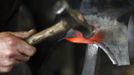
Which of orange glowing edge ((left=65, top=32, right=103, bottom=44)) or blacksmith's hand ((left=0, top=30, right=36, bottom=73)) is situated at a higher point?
blacksmith's hand ((left=0, top=30, right=36, bottom=73))

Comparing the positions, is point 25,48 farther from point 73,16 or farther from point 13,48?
point 73,16

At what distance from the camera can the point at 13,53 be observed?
679 millimetres

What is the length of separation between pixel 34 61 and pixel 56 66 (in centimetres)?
7

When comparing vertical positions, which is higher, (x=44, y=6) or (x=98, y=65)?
(x=44, y=6)

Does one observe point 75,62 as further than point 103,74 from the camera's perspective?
Yes

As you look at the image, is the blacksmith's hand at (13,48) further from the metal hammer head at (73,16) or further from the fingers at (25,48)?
the metal hammer head at (73,16)

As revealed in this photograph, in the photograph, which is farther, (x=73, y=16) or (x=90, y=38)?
(x=90, y=38)

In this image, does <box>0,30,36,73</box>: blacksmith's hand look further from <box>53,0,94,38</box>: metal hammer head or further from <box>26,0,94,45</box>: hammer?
<box>53,0,94,38</box>: metal hammer head

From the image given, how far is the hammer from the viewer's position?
0.59 m

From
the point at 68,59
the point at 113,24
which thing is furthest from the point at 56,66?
the point at 113,24

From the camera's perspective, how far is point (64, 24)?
63 cm

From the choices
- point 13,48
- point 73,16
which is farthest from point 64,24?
point 13,48

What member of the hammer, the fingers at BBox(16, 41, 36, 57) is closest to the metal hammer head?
the hammer

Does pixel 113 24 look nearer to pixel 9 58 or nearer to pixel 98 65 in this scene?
pixel 98 65
